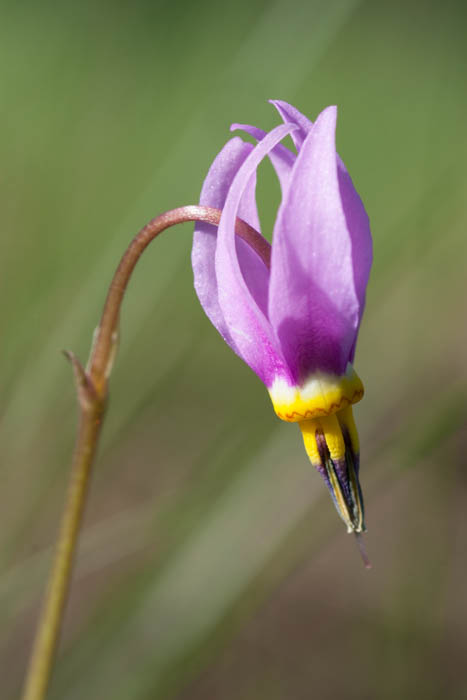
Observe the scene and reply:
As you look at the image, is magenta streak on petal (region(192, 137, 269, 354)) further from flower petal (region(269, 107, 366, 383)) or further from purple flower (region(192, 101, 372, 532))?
flower petal (region(269, 107, 366, 383))

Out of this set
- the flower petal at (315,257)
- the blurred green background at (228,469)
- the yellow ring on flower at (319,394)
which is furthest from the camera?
the blurred green background at (228,469)

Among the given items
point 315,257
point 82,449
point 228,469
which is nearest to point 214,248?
point 315,257

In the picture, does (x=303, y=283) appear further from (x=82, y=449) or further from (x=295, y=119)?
(x=82, y=449)

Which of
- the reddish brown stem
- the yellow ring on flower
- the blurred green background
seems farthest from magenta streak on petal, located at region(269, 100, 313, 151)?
the blurred green background

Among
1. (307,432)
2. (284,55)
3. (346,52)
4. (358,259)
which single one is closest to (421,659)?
(307,432)

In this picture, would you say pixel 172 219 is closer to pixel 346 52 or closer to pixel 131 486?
pixel 131 486

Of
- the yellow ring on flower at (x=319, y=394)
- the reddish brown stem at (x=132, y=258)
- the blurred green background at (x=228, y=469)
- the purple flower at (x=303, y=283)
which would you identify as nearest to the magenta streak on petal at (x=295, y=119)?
the purple flower at (x=303, y=283)

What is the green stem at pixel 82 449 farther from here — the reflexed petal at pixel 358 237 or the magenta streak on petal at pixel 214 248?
the reflexed petal at pixel 358 237

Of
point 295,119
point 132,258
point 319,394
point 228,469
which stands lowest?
point 228,469
